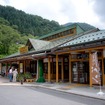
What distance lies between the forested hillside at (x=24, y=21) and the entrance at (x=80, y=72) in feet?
192

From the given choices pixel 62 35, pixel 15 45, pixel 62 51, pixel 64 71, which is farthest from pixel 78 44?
pixel 15 45

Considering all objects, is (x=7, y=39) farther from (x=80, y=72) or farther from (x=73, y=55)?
(x=80, y=72)

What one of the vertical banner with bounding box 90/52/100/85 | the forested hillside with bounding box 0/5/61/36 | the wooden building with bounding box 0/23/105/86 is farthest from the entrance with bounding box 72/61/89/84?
the forested hillside with bounding box 0/5/61/36

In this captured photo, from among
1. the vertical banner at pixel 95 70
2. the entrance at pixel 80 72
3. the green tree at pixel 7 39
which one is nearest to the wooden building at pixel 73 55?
the entrance at pixel 80 72

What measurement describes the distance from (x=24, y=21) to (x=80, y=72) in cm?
6628

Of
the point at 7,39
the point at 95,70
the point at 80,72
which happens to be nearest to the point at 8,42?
the point at 7,39

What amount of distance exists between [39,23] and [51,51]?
2455 inches

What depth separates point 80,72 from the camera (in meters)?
21.5

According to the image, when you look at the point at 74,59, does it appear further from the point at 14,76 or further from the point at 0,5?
the point at 0,5

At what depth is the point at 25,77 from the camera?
86.6ft

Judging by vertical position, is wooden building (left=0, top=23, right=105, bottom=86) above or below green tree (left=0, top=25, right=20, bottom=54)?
below

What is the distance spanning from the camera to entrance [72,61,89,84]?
20906mm

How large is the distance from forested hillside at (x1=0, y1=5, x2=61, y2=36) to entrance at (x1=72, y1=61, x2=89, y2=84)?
58.4 m

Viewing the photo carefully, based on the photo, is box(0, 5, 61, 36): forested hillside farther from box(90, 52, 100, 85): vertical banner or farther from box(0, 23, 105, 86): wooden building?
box(90, 52, 100, 85): vertical banner
